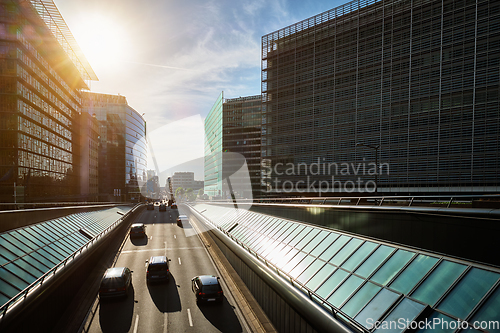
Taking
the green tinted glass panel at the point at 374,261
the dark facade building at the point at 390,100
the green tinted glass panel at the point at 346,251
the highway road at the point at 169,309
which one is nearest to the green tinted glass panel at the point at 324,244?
the green tinted glass panel at the point at 346,251

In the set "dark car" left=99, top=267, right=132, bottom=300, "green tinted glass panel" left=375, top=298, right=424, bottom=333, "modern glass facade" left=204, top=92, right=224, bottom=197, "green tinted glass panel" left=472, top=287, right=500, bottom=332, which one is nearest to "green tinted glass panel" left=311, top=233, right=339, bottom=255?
"green tinted glass panel" left=375, top=298, right=424, bottom=333

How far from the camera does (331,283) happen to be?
478 inches

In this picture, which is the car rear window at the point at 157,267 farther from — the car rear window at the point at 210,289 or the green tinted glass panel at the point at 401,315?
the green tinted glass panel at the point at 401,315

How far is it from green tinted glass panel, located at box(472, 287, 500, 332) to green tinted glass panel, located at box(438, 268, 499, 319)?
0.22m

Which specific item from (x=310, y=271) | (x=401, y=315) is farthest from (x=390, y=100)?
(x=401, y=315)

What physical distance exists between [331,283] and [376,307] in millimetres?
2799

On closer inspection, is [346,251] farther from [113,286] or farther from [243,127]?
[243,127]

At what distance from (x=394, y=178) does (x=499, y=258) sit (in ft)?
186

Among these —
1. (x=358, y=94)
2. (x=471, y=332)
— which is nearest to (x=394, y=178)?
(x=358, y=94)

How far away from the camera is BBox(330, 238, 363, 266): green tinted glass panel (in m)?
13.0

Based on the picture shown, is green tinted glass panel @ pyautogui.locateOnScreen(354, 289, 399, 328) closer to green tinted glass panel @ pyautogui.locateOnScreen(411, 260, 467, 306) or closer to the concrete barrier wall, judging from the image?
green tinted glass panel @ pyautogui.locateOnScreen(411, 260, 467, 306)

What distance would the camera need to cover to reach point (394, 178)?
5956cm

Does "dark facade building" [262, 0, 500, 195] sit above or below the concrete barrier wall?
above

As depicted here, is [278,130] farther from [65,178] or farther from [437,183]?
[65,178]
